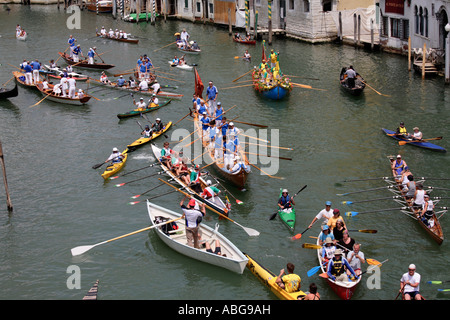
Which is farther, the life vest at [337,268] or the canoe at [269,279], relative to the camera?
the life vest at [337,268]

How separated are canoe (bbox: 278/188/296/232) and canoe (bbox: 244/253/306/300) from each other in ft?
11.2

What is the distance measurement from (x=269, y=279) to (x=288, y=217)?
5.26 metres

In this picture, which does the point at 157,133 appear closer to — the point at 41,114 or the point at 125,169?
the point at 125,169

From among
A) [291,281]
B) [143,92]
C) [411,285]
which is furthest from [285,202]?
[143,92]

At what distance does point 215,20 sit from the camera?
77688 millimetres

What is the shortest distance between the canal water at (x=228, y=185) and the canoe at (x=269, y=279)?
1.08ft

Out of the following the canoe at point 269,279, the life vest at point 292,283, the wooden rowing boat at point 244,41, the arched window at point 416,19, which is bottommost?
the canoe at point 269,279

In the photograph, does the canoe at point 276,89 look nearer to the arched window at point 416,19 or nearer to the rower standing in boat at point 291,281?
the arched window at point 416,19

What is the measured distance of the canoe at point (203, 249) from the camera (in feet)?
77.2

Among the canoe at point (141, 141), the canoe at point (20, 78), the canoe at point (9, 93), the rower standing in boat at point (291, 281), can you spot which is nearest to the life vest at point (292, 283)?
the rower standing in boat at point (291, 281)

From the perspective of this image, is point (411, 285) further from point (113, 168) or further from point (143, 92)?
point (143, 92)

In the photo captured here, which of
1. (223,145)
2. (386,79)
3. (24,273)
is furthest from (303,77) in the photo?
(24,273)

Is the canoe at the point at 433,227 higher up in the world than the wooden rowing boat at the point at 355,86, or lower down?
lower down
